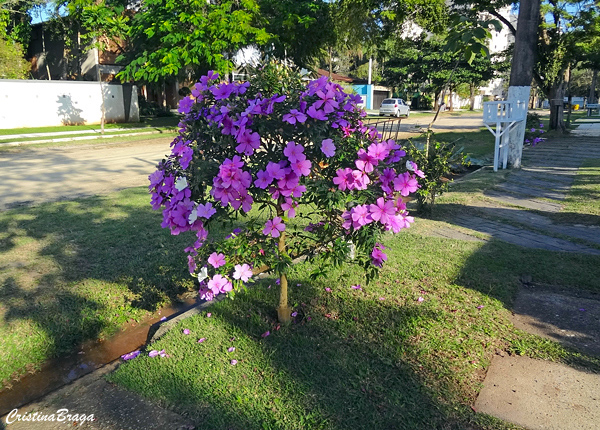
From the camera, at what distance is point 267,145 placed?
2.71m

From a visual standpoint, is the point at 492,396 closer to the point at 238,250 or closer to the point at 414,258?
the point at 238,250

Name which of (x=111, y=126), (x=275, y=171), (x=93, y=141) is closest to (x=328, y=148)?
(x=275, y=171)

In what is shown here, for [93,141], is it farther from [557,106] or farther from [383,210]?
[557,106]

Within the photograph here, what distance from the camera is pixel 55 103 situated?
22.4 metres

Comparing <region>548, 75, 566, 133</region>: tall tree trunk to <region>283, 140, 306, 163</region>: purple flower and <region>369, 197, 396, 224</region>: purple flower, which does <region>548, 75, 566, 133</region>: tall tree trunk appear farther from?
<region>283, 140, 306, 163</region>: purple flower

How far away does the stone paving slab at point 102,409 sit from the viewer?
7.89 feet

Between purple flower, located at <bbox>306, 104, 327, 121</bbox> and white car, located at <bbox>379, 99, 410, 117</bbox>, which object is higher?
white car, located at <bbox>379, 99, 410, 117</bbox>

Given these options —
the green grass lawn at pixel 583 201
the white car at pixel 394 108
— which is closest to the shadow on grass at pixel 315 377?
the green grass lawn at pixel 583 201

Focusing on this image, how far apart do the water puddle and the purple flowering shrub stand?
1094 millimetres

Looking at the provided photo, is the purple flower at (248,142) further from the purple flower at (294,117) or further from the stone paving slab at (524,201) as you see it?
the stone paving slab at (524,201)

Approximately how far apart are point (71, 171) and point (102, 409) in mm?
9521

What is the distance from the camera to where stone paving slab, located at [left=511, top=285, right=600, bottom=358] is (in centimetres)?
318

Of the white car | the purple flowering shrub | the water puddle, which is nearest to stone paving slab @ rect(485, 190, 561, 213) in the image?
the purple flowering shrub

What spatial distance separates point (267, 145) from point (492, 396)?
1826 millimetres
